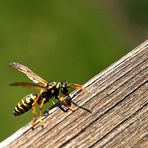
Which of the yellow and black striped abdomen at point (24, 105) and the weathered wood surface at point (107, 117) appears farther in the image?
the yellow and black striped abdomen at point (24, 105)

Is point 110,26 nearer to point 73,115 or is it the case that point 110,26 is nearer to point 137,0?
point 137,0

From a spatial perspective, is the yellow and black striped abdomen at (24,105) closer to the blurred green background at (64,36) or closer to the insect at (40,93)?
the insect at (40,93)

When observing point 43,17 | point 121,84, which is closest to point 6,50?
point 43,17

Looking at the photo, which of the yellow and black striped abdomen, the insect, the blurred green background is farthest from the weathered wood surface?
the blurred green background

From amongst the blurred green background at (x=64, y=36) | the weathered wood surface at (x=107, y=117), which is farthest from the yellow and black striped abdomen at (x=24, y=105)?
the blurred green background at (x=64, y=36)

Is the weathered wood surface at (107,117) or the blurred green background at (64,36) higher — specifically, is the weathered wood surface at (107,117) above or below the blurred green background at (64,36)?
below

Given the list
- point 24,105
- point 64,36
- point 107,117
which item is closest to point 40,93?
point 24,105

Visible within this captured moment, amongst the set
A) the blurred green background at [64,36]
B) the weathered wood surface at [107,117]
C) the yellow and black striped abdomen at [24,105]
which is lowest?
the weathered wood surface at [107,117]
